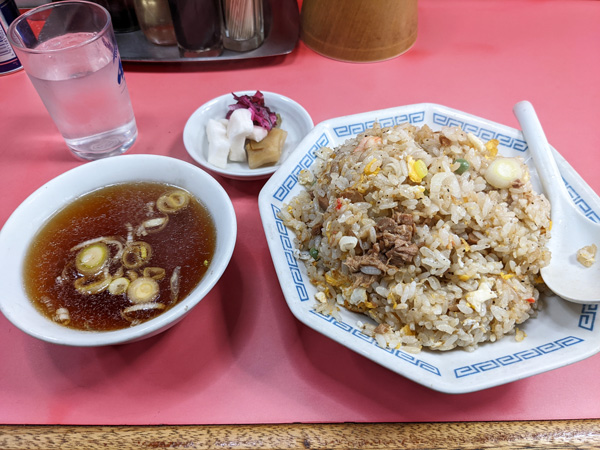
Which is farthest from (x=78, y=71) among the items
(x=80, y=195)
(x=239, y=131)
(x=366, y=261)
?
(x=366, y=261)

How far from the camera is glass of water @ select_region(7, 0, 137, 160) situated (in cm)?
168

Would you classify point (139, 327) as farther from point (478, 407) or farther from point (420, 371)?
point (478, 407)

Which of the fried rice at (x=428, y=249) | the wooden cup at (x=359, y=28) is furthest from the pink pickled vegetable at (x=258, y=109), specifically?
the wooden cup at (x=359, y=28)

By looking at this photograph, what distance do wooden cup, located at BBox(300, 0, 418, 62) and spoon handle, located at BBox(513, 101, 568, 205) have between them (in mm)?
1050

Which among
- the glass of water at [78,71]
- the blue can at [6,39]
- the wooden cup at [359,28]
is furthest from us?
the wooden cup at [359,28]

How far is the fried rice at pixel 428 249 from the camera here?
1.22 meters

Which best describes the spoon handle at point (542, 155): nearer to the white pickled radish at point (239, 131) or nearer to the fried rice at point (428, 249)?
the fried rice at point (428, 249)

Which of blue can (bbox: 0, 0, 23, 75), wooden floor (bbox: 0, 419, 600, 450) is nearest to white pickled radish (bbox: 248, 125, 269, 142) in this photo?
wooden floor (bbox: 0, 419, 600, 450)

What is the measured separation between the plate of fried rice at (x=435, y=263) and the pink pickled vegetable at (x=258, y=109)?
495 mm

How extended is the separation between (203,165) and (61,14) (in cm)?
90

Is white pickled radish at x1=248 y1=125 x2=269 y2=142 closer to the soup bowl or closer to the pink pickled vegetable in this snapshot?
the pink pickled vegetable

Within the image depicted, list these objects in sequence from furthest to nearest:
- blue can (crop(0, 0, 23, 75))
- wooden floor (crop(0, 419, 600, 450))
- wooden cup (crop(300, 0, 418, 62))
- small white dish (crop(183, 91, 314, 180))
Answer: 1. wooden cup (crop(300, 0, 418, 62))
2. blue can (crop(0, 0, 23, 75))
3. small white dish (crop(183, 91, 314, 180))
4. wooden floor (crop(0, 419, 600, 450))

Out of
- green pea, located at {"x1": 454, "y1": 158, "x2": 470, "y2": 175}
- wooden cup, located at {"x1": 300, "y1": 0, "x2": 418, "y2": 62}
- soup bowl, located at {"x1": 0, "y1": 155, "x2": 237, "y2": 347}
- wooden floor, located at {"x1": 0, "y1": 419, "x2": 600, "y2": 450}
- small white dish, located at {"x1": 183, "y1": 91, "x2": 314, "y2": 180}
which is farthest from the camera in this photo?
wooden cup, located at {"x1": 300, "y1": 0, "x2": 418, "y2": 62}

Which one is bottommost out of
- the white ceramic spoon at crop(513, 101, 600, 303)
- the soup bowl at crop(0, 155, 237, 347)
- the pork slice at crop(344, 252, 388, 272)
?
the white ceramic spoon at crop(513, 101, 600, 303)
